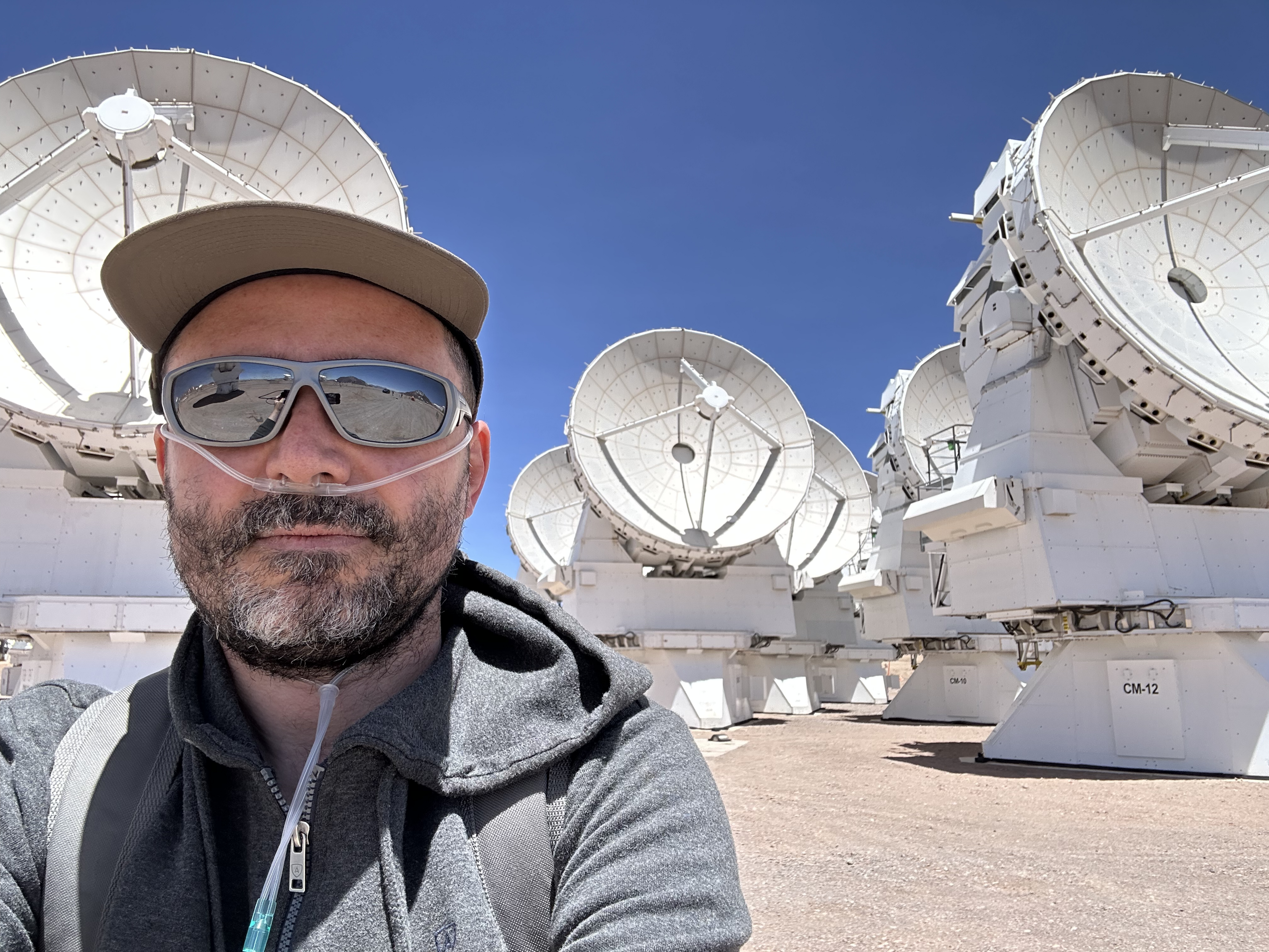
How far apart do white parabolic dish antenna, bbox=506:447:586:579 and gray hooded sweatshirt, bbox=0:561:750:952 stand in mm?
30098

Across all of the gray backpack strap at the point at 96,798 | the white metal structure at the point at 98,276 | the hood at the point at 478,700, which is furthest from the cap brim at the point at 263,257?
the white metal structure at the point at 98,276

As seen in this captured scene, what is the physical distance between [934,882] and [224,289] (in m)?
6.68

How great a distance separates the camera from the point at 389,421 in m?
1.64

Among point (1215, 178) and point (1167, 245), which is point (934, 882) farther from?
point (1215, 178)

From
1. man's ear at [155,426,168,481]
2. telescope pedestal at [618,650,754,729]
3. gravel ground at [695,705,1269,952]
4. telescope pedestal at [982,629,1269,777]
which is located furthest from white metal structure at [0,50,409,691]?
A: telescope pedestal at [982,629,1269,777]

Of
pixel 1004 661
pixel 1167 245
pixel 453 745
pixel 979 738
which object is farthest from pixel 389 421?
pixel 1004 661

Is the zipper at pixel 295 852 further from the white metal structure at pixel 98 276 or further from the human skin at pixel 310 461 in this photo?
the white metal structure at pixel 98 276

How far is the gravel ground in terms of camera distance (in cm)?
529

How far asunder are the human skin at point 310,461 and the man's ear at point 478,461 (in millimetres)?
195

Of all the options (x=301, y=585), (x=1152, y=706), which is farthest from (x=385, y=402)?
(x=1152, y=706)

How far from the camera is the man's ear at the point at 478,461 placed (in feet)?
6.56

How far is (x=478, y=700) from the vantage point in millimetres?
1592

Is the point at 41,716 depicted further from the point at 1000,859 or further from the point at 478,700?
the point at 1000,859

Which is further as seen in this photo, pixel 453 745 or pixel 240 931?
pixel 453 745
